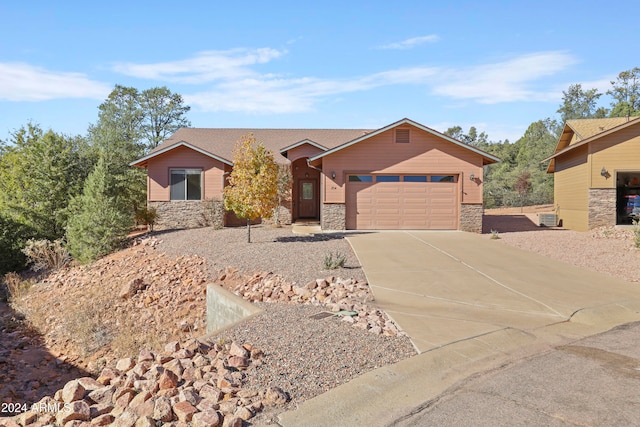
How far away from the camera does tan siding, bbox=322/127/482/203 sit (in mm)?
18727

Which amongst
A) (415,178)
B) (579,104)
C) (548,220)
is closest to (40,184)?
(415,178)

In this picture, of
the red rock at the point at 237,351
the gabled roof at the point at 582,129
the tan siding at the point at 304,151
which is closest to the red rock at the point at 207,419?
the red rock at the point at 237,351

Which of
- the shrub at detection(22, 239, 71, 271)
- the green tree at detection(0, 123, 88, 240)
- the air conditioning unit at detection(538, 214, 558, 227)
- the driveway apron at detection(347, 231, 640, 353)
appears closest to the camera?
the driveway apron at detection(347, 231, 640, 353)

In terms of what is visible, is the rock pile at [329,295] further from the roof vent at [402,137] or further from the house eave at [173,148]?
the roof vent at [402,137]

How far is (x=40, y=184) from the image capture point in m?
18.2

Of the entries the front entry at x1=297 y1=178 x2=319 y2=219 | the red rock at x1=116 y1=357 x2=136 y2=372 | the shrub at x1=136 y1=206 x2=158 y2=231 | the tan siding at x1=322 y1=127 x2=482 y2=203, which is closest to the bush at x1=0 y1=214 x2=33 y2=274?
the shrub at x1=136 y1=206 x2=158 y2=231

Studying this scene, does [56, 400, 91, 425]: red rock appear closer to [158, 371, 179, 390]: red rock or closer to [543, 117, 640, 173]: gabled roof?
[158, 371, 179, 390]: red rock

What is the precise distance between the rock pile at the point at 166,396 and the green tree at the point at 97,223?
1222 cm

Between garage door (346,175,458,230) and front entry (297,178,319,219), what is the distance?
16.5ft

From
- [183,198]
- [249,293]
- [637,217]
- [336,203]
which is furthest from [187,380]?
[637,217]

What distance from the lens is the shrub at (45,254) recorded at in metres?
16.0

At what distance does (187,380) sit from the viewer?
4785mm

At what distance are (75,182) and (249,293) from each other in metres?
14.1

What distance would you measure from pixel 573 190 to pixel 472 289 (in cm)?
1596
